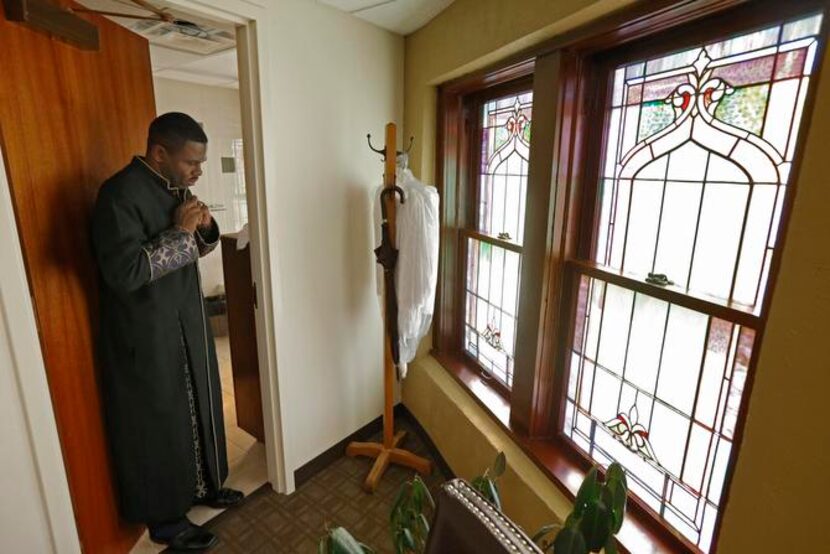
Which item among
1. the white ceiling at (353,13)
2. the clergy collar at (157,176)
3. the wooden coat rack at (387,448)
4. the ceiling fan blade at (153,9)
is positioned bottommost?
the wooden coat rack at (387,448)

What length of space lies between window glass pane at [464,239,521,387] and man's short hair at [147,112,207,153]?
1259mm

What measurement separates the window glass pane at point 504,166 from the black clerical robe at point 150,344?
1204 mm

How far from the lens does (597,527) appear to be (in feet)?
2.66

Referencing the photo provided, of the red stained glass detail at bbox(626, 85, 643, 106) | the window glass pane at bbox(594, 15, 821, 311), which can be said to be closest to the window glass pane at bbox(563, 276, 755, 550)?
the window glass pane at bbox(594, 15, 821, 311)

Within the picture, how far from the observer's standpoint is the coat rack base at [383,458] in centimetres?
193

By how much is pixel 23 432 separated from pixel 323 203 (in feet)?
4.06

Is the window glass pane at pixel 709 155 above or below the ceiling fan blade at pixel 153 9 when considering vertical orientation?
below

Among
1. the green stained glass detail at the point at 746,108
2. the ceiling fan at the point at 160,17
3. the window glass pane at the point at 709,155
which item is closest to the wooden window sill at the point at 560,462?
the window glass pane at the point at 709,155

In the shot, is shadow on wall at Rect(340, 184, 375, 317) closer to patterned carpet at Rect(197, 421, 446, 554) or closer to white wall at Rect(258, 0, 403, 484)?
white wall at Rect(258, 0, 403, 484)

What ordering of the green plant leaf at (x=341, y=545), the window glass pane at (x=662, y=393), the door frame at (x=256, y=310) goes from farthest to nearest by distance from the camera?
the door frame at (x=256, y=310) < the window glass pane at (x=662, y=393) < the green plant leaf at (x=341, y=545)

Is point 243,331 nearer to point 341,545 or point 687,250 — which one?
point 341,545

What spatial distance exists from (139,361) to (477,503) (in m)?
1.24

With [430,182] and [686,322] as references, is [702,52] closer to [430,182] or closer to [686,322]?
[686,322]

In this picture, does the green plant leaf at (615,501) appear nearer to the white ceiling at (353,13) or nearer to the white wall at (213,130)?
the white ceiling at (353,13)
